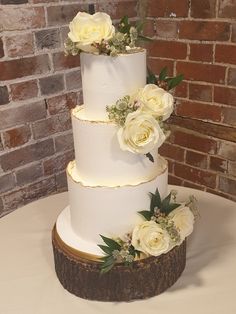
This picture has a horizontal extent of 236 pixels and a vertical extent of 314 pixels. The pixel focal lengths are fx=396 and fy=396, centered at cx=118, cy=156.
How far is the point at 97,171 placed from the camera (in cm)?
103

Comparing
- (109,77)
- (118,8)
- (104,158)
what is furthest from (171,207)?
(118,8)

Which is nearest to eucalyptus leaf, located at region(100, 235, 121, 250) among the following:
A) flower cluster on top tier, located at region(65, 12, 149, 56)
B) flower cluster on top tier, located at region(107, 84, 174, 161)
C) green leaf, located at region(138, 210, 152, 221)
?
green leaf, located at region(138, 210, 152, 221)

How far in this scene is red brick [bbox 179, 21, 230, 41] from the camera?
1660 mm

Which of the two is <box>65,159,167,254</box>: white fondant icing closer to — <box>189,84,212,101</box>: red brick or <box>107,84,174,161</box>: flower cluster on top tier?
<box>107,84,174,161</box>: flower cluster on top tier

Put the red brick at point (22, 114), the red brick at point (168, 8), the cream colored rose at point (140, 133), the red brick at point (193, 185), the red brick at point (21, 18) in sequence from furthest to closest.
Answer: the red brick at point (193, 185)
the red brick at point (168, 8)
the red brick at point (22, 114)
the red brick at point (21, 18)
the cream colored rose at point (140, 133)

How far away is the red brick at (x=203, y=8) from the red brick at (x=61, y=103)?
0.64 meters

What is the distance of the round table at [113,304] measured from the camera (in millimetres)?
1016

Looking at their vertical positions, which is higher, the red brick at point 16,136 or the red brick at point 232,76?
the red brick at point 232,76

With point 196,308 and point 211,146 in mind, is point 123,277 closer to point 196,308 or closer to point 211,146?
point 196,308

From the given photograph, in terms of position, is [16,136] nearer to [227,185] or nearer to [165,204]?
[165,204]

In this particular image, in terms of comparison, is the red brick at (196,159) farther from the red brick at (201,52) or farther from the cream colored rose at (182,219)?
the cream colored rose at (182,219)

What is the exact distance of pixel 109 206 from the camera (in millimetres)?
1024

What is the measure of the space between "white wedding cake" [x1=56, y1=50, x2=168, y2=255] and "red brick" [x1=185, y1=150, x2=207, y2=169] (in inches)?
34.1

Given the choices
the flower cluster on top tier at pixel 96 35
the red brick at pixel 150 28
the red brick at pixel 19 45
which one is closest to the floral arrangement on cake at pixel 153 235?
the flower cluster on top tier at pixel 96 35
